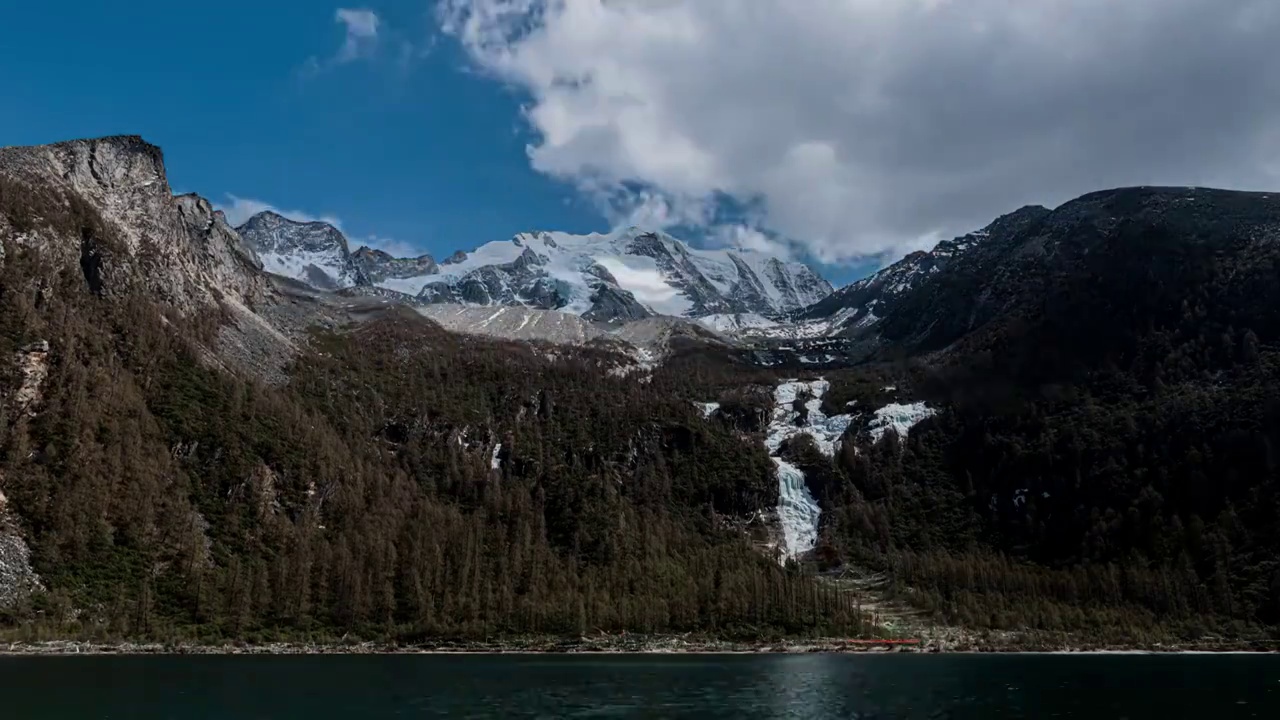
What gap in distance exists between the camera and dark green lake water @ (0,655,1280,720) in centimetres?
7100

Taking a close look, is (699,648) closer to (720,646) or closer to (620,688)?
(720,646)

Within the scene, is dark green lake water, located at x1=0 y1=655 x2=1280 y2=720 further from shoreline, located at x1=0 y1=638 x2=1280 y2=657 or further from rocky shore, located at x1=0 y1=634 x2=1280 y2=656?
rocky shore, located at x1=0 y1=634 x2=1280 y2=656

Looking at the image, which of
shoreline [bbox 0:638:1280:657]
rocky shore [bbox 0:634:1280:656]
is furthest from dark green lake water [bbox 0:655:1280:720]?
rocky shore [bbox 0:634:1280:656]

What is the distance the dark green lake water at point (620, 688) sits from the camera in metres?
71.0

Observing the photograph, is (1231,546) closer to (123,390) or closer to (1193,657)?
(1193,657)

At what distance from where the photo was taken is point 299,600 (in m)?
165

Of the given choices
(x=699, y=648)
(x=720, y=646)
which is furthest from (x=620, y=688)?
(x=720, y=646)

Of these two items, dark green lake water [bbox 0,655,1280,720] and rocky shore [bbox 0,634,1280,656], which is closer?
dark green lake water [bbox 0,655,1280,720]

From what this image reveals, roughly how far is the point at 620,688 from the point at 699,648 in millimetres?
81374

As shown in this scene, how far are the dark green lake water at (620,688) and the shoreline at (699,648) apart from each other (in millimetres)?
17510

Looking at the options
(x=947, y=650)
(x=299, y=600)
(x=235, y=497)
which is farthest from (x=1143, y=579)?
(x=235, y=497)

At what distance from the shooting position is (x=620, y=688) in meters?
90.6

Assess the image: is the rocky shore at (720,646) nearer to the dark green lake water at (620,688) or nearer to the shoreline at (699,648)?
the shoreline at (699,648)

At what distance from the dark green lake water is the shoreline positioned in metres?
17.5
